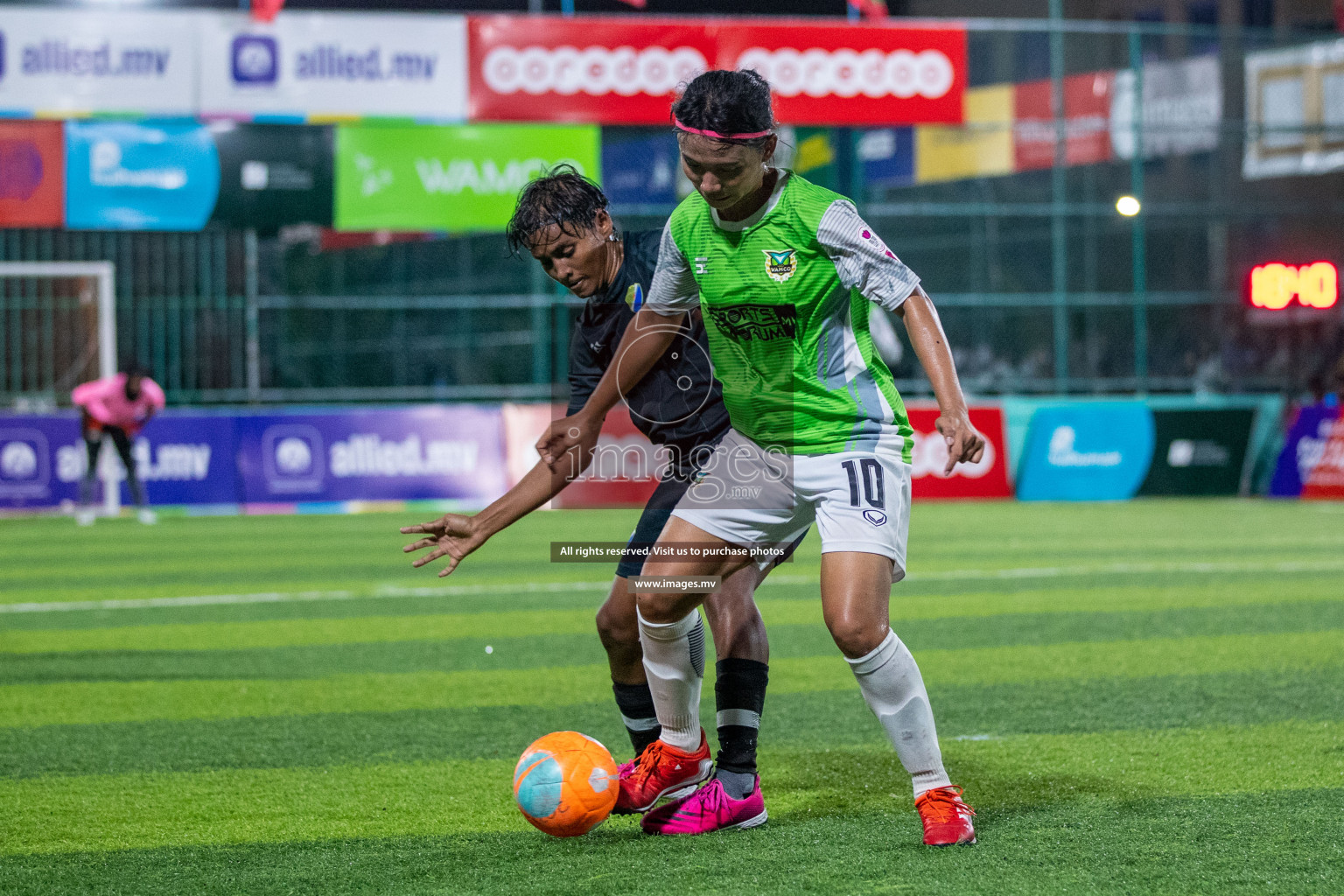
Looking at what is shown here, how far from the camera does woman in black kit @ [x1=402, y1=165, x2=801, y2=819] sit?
4492 millimetres

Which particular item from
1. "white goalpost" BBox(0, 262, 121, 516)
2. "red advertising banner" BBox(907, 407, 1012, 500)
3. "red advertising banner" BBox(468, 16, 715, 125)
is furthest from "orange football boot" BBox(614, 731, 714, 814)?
"white goalpost" BBox(0, 262, 121, 516)

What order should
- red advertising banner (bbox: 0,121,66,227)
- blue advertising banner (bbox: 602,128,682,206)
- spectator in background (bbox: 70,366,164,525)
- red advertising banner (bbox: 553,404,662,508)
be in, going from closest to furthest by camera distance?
spectator in background (bbox: 70,366,164,525)
red advertising banner (bbox: 553,404,662,508)
red advertising banner (bbox: 0,121,66,227)
blue advertising banner (bbox: 602,128,682,206)

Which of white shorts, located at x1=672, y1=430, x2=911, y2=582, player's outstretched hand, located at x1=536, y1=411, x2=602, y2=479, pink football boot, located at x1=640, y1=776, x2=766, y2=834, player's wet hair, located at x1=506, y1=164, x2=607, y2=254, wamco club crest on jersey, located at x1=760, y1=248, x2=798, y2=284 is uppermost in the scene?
player's wet hair, located at x1=506, y1=164, x2=607, y2=254

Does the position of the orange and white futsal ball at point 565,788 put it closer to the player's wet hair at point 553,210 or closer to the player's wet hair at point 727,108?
the player's wet hair at point 553,210

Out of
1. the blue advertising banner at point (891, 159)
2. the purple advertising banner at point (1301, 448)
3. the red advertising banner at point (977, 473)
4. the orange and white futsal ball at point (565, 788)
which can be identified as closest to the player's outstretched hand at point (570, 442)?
the orange and white futsal ball at point (565, 788)

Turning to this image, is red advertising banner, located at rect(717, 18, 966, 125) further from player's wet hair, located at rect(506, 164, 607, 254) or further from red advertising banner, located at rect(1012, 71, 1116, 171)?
player's wet hair, located at rect(506, 164, 607, 254)

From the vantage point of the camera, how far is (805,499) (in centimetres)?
433

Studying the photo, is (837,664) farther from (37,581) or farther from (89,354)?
(89,354)

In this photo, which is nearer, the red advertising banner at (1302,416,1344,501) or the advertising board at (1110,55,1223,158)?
the red advertising banner at (1302,416,1344,501)

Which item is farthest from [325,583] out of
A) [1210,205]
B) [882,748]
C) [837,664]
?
[1210,205]

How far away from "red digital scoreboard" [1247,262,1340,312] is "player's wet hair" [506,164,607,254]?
1899 centimetres

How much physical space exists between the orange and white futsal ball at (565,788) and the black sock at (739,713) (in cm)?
36

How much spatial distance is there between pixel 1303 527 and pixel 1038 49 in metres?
23.2

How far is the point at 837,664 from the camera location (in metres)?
7.75
